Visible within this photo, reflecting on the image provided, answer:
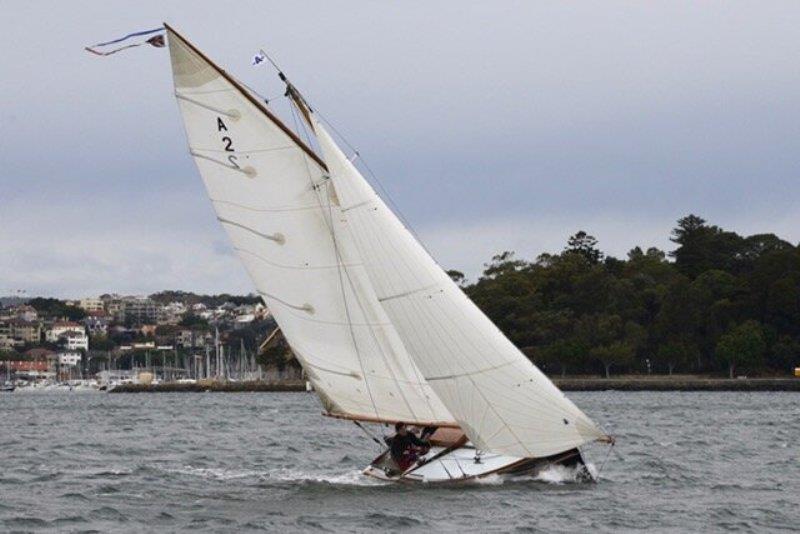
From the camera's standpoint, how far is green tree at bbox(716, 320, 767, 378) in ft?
474

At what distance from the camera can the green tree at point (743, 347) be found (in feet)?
474

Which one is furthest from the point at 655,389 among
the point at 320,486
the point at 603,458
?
the point at 320,486

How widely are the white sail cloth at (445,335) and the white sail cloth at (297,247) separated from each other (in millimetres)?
1123

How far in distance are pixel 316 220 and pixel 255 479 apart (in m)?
7.86

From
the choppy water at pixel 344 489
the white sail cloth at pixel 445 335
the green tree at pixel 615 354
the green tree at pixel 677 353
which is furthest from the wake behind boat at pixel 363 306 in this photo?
the green tree at pixel 615 354

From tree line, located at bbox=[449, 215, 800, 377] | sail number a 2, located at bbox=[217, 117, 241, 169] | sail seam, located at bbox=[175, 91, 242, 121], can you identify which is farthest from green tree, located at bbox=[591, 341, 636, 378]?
sail seam, located at bbox=[175, 91, 242, 121]

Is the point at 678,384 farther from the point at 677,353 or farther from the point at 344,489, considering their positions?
the point at 344,489

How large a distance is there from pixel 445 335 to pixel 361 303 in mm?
2779

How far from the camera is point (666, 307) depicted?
15412cm

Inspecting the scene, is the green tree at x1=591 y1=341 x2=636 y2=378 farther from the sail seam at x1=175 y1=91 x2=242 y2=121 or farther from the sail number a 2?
the sail seam at x1=175 y1=91 x2=242 y2=121

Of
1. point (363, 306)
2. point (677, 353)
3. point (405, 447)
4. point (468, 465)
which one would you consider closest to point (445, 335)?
point (363, 306)

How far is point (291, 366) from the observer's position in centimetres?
19312

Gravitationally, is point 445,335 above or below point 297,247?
below

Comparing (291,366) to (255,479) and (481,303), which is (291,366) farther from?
(255,479)
